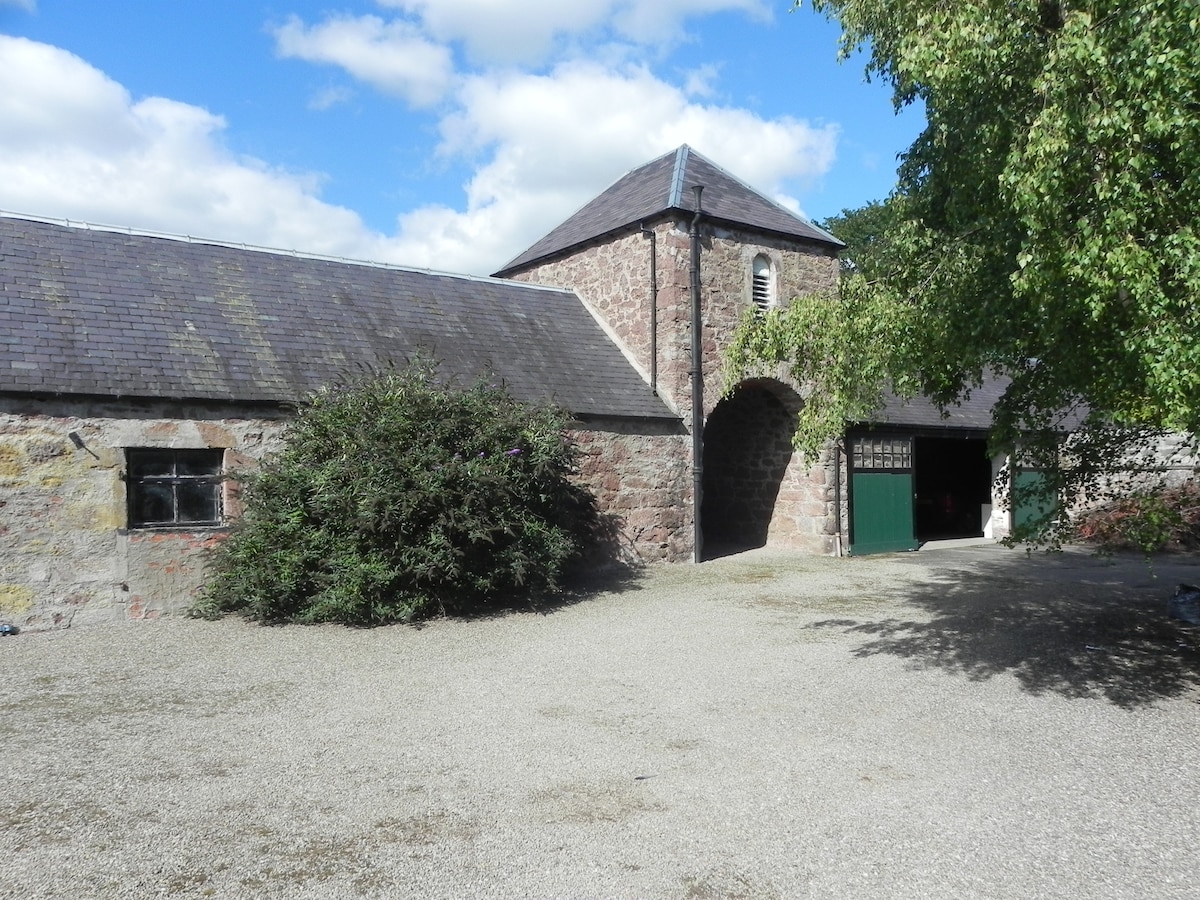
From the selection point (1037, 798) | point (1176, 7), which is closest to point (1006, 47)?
point (1176, 7)

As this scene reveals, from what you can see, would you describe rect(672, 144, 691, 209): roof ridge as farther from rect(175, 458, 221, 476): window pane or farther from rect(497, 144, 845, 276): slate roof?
rect(175, 458, 221, 476): window pane

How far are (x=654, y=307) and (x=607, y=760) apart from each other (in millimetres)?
10313

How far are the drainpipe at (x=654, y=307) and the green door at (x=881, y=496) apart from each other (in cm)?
439

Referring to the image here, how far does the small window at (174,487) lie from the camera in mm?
10117

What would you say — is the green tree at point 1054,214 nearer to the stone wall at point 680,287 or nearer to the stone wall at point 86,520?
the stone wall at point 680,287

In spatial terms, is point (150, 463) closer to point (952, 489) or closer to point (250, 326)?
point (250, 326)

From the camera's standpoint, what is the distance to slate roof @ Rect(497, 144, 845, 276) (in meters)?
15.0

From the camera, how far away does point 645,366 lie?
14.9 metres

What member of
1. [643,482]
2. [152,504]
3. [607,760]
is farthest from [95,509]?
[643,482]

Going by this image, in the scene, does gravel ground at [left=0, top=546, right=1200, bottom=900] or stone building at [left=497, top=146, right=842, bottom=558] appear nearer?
gravel ground at [left=0, top=546, right=1200, bottom=900]

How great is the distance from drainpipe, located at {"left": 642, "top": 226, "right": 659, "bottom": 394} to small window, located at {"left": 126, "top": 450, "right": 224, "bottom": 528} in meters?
6.77

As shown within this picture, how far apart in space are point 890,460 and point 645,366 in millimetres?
5568

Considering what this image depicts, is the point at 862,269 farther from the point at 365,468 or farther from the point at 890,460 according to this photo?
the point at 890,460

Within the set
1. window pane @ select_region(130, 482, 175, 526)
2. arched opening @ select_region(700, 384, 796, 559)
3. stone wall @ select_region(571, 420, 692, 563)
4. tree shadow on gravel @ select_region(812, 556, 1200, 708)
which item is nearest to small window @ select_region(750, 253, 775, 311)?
arched opening @ select_region(700, 384, 796, 559)
